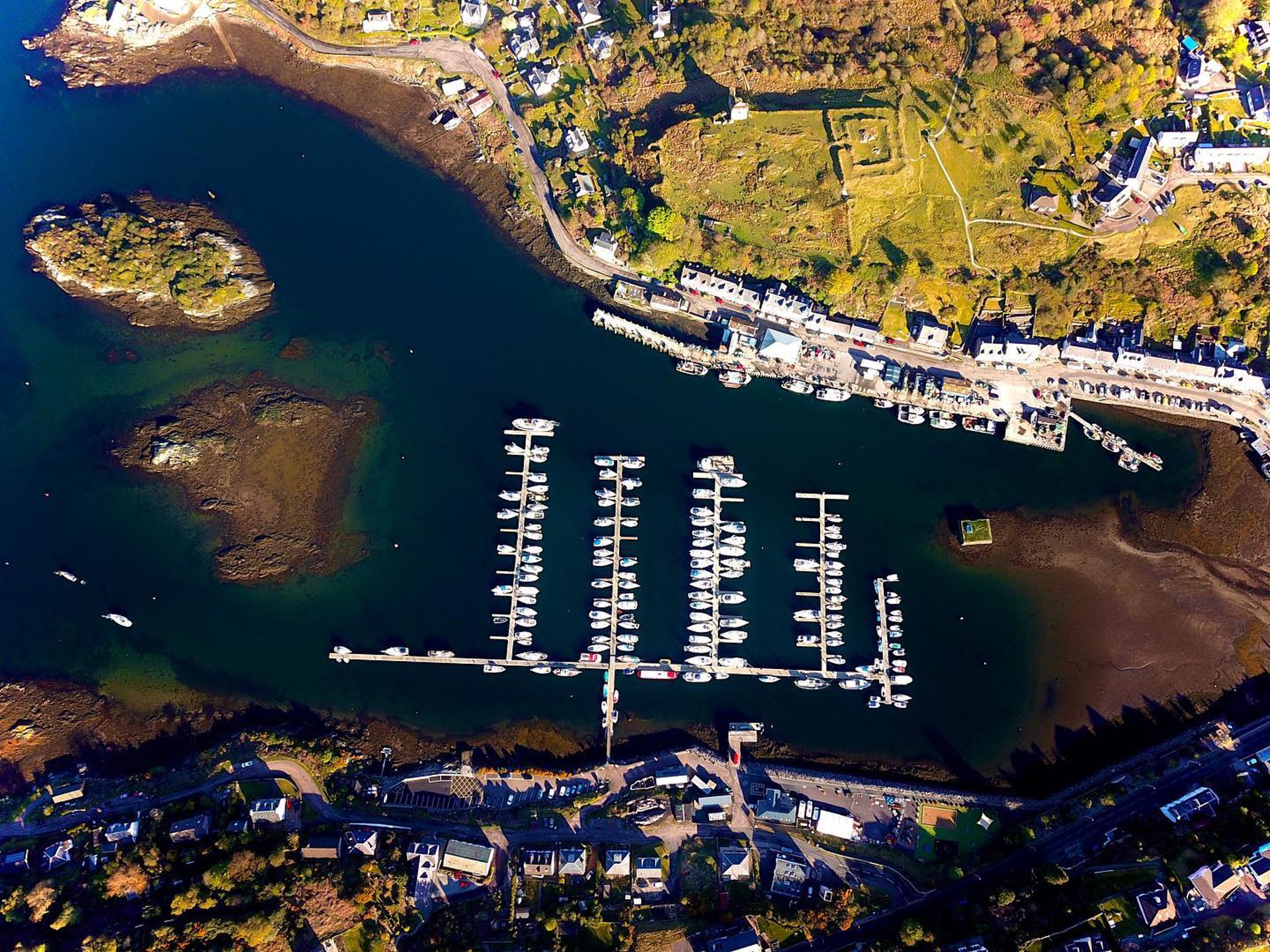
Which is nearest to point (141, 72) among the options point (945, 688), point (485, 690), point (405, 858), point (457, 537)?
point (457, 537)

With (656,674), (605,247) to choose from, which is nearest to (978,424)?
(656,674)

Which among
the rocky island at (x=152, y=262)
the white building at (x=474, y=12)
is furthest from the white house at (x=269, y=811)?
the white building at (x=474, y=12)

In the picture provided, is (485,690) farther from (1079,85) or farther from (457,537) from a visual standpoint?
(1079,85)

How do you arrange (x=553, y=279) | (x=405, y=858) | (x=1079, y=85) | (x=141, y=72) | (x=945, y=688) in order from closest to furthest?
(x=405, y=858) → (x=945, y=688) → (x=1079, y=85) → (x=553, y=279) → (x=141, y=72)

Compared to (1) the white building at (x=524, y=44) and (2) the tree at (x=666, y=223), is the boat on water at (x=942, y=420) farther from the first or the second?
(1) the white building at (x=524, y=44)

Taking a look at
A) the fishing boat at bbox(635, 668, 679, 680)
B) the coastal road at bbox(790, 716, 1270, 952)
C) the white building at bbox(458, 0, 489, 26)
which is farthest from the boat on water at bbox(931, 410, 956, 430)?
the white building at bbox(458, 0, 489, 26)

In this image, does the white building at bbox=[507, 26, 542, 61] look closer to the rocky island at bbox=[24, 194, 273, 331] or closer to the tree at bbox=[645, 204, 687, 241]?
the tree at bbox=[645, 204, 687, 241]
